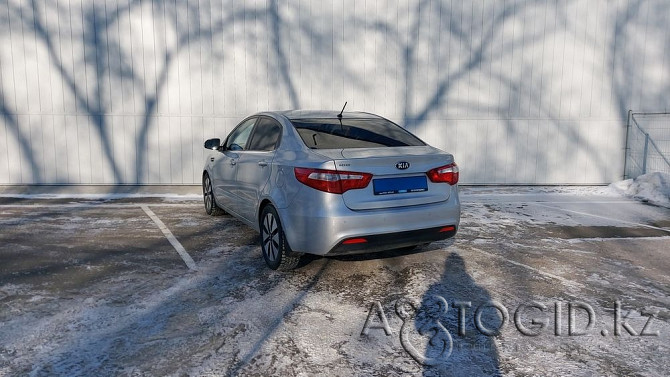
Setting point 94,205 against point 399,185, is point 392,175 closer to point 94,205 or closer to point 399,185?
point 399,185

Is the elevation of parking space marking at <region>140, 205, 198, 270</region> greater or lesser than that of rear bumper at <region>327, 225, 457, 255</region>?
lesser

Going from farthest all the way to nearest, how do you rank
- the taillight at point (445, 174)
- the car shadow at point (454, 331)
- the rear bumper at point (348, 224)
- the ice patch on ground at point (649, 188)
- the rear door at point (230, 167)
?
the ice patch on ground at point (649, 188), the rear door at point (230, 167), the taillight at point (445, 174), the rear bumper at point (348, 224), the car shadow at point (454, 331)

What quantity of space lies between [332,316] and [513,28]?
8759mm

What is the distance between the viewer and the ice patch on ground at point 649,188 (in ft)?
29.9

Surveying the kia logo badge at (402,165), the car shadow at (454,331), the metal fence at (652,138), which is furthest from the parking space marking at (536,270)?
the metal fence at (652,138)

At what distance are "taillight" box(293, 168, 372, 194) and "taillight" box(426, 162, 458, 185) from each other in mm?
631

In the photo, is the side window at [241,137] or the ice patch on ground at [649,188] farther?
the ice patch on ground at [649,188]

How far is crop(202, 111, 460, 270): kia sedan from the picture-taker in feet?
13.3

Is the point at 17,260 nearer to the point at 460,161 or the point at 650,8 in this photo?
the point at 460,161

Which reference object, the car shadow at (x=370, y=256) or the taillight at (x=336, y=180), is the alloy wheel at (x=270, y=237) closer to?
the car shadow at (x=370, y=256)

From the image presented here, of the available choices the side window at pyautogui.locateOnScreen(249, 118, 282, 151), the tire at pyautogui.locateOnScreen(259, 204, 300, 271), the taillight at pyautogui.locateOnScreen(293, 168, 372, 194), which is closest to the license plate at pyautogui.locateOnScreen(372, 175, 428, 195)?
Result: the taillight at pyautogui.locateOnScreen(293, 168, 372, 194)

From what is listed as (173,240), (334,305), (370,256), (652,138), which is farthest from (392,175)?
(652,138)

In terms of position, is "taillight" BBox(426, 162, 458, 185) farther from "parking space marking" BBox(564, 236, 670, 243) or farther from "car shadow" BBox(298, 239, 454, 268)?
"parking space marking" BBox(564, 236, 670, 243)

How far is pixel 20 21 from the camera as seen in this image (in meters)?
9.84
